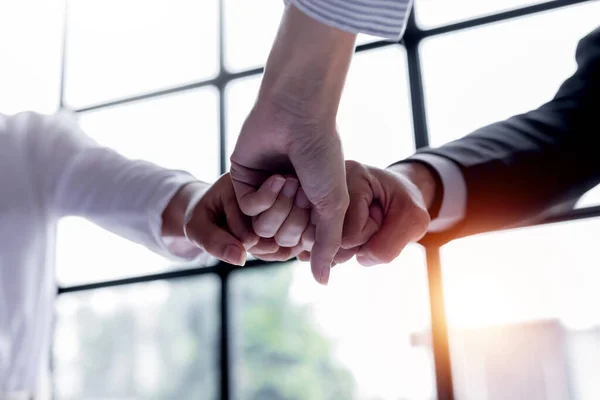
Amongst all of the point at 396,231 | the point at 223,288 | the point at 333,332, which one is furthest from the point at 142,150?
the point at 396,231

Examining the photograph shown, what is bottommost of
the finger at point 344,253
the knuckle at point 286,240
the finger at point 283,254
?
the finger at point 344,253

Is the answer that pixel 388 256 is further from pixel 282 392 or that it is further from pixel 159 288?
pixel 159 288

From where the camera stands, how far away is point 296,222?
0.87m

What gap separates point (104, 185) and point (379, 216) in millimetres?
520

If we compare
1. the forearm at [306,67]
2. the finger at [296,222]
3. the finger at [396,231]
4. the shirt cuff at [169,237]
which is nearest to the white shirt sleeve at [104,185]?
the shirt cuff at [169,237]

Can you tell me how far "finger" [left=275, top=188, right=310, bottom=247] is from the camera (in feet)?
2.78

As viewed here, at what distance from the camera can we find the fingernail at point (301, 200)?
84 centimetres

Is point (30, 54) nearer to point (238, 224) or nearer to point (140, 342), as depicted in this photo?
point (140, 342)

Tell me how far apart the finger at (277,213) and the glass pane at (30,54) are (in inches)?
49.4

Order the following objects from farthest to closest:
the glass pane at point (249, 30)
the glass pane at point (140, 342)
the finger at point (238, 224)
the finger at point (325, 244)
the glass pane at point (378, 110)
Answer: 1. the glass pane at point (249, 30)
2. the glass pane at point (140, 342)
3. the glass pane at point (378, 110)
4. the finger at point (238, 224)
5. the finger at point (325, 244)

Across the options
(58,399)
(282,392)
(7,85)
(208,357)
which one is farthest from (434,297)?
(7,85)

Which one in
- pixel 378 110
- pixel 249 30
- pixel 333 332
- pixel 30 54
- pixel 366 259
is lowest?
pixel 333 332

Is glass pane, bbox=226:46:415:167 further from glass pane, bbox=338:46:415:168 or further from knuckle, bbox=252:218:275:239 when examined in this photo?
knuckle, bbox=252:218:275:239

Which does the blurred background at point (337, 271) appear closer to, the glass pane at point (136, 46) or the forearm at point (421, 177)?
the glass pane at point (136, 46)
